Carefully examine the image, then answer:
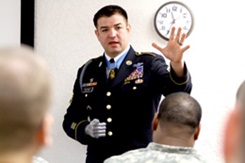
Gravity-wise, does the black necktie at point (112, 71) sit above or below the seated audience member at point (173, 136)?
above

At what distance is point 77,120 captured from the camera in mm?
2215

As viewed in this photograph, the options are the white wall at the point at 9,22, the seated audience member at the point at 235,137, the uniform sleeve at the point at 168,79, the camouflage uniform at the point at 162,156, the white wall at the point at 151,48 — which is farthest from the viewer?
the white wall at the point at 9,22

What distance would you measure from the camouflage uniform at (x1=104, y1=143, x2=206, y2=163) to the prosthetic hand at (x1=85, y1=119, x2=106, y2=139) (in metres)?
0.69

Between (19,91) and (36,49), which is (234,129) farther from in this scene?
(36,49)

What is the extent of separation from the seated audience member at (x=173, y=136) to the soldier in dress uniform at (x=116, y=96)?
1.53 ft

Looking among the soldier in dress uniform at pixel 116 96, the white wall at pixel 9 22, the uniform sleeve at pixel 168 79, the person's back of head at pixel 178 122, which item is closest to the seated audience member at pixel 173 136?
the person's back of head at pixel 178 122

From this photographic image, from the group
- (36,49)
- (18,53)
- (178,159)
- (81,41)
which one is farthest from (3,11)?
(18,53)

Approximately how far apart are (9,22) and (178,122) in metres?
1.62

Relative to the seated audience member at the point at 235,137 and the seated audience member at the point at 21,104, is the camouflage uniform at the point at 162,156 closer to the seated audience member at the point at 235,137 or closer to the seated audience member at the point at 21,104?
the seated audience member at the point at 21,104

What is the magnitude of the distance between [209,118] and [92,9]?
0.92 metres

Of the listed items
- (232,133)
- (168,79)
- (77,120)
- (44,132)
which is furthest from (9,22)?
(232,133)

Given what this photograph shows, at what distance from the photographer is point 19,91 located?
0.75 m

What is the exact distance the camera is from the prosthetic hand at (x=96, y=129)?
6.76 feet

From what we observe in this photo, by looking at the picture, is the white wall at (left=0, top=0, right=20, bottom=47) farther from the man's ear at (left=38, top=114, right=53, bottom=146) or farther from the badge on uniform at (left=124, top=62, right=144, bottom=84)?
the man's ear at (left=38, top=114, right=53, bottom=146)
